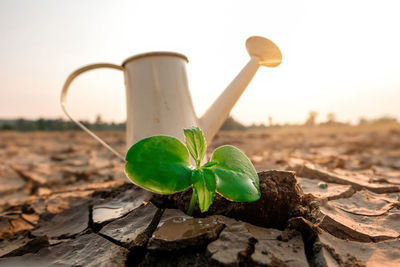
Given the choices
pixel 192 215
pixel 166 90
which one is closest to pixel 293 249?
pixel 192 215

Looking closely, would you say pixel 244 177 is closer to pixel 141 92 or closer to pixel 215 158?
pixel 215 158

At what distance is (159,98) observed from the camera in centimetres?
103

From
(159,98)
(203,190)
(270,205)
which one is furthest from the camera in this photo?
(159,98)

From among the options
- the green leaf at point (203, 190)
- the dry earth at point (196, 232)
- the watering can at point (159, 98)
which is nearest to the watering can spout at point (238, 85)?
the watering can at point (159, 98)

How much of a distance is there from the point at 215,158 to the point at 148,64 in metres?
0.56

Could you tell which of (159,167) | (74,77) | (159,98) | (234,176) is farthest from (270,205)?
(74,77)

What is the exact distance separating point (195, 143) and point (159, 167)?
0.31 feet

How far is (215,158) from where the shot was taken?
619mm

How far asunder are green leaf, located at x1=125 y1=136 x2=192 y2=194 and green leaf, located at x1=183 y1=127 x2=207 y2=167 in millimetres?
24

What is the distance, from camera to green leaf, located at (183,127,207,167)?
0.60m

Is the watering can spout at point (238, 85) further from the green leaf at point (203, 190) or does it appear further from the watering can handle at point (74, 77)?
the green leaf at point (203, 190)

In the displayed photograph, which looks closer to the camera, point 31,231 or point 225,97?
point 31,231

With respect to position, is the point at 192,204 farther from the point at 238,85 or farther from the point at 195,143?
the point at 238,85

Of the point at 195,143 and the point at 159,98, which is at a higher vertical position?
the point at 159,98
